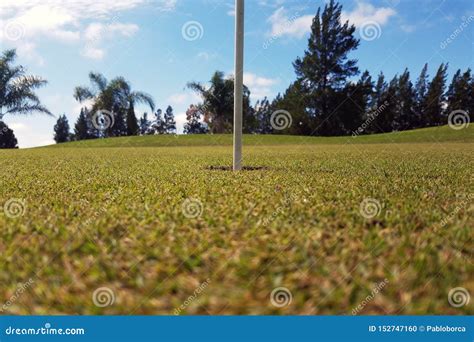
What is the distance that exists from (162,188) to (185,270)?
2147mm

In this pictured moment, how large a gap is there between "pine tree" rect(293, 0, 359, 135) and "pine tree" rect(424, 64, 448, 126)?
958 centimetres

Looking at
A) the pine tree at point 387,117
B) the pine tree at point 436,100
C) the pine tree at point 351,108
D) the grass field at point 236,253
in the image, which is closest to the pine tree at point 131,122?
the pine tree at point 351,108

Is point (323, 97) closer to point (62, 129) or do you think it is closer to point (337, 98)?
point (337, 98)

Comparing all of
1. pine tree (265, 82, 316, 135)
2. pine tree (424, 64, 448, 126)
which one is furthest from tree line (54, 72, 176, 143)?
pine tree (424, 64, 448, 126)

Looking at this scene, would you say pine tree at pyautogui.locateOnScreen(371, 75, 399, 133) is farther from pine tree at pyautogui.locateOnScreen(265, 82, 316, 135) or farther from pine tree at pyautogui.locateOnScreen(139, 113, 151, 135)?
pine tree at pyautogui.locateOnScreen(139, 113, 151, 135)

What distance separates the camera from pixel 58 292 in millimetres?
1886

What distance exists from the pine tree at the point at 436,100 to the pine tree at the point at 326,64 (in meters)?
9.58

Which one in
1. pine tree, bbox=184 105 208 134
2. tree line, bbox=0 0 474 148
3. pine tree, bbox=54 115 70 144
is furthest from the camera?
pine tree, bbox=54 115 70 144

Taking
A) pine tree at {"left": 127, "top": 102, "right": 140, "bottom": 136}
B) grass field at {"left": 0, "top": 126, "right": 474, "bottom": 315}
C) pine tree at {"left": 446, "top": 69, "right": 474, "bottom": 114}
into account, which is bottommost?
grass field at {"left": 0, "top": 126, "right": 474, "bottom": 315}

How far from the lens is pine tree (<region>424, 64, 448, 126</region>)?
38.9 metres

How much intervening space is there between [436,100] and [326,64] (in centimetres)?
1348

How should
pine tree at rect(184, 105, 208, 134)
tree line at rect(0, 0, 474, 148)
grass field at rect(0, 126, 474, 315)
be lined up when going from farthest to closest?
pine tree at rect(184, 105, 208, 134)
tree line at rect(0, 0, 474, 148)
grass field at rect(0, 126, 474, 315)

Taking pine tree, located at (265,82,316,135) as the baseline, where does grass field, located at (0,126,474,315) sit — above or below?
below

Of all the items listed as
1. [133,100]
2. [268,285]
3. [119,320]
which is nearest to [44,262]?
[119,320]
